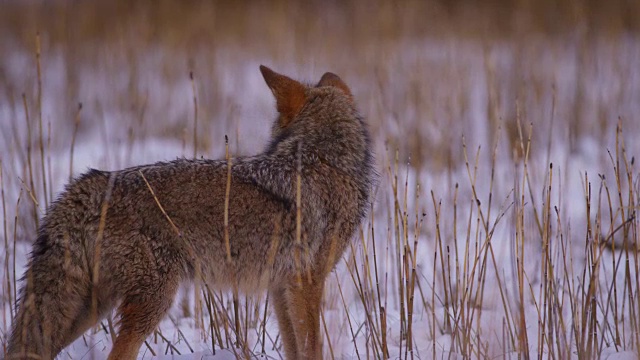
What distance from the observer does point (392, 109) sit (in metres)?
8.88

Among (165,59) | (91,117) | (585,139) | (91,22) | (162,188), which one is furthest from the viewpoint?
(91,22)

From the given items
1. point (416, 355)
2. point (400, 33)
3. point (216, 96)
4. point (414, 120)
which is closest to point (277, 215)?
point (416, 355)

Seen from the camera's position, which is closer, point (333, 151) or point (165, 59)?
point (333, 151)

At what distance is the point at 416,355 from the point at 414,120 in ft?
17.8

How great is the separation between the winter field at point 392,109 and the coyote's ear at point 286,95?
795 millimetres

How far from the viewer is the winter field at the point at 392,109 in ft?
17.7

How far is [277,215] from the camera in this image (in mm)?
3746

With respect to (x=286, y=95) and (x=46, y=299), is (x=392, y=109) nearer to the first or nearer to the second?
(x=286, y=95)

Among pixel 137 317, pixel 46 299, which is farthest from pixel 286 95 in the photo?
pixel 46 299

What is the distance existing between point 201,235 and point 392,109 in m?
5.66

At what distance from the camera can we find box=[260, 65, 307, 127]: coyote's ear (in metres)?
4.20

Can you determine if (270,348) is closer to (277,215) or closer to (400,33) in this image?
(277,215)

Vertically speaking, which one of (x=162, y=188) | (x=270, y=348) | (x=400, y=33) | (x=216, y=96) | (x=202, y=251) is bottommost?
(x=270, y=348)

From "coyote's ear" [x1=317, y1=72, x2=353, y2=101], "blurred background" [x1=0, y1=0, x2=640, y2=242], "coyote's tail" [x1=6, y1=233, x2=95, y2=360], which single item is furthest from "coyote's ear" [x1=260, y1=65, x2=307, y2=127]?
"blurred background" [x1=0, y1=0, x2=640, y2=242]
